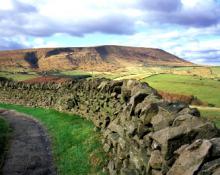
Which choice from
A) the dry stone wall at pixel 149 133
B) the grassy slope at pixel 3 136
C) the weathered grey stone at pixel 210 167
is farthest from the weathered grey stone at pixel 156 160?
the grassy slope at pixel 3 136

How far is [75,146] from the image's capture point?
18.5 metres

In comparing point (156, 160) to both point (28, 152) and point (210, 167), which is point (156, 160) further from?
point (28, 152)

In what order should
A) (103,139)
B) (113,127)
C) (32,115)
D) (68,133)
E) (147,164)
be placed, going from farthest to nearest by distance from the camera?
(32,115) < (68,133) < (103,139) < (113,127) < (147,164)

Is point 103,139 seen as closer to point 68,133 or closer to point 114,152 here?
point 114,152

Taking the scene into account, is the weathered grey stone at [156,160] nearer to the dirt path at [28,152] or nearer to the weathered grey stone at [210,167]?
the weathered grey stone at [210,167]

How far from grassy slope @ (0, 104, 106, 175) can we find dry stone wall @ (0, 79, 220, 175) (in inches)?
21.1

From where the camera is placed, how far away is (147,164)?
Result: 34.5 feet

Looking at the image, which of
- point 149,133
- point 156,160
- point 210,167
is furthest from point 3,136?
point 210,167

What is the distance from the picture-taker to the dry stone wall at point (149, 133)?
781 cm

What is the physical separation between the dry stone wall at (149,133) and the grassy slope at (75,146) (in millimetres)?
536

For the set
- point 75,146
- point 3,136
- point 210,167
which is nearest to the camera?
point 210,167

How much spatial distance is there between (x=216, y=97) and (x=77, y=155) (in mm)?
29632

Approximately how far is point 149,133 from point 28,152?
9.96 m

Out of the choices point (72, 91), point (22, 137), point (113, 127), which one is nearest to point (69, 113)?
point (72, 91)
